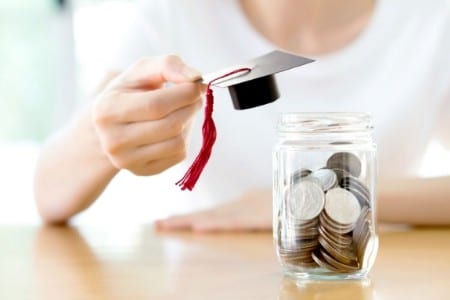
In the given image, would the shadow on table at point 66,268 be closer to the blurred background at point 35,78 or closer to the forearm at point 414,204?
the forearm at point 414,204

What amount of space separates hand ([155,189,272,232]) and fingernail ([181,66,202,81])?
0.98 feet

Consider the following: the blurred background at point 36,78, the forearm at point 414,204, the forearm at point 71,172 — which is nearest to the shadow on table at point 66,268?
the forearm at point 71,172

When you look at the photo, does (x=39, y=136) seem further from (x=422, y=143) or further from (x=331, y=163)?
(x=331, y=163)

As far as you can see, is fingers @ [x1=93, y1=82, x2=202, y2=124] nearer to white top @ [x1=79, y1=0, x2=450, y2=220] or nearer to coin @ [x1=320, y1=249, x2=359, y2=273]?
coin @ [x1=320, y1=249, x2=359, y2=273]

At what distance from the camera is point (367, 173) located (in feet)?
2.85

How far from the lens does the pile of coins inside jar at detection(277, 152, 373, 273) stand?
0.82m

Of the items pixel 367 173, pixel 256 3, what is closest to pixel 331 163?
pixel 367 173

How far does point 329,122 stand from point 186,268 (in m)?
0.22

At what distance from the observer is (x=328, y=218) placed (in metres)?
0.81

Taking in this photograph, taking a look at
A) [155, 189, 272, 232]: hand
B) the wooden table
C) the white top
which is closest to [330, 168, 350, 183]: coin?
the wooden table

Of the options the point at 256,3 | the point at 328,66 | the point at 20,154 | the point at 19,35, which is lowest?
the point at 20,154

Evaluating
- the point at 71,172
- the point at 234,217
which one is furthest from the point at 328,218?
the point at 71,172

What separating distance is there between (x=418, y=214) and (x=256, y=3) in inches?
23.9

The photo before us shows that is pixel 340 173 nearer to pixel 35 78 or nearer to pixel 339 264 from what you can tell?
pixel 339 264
